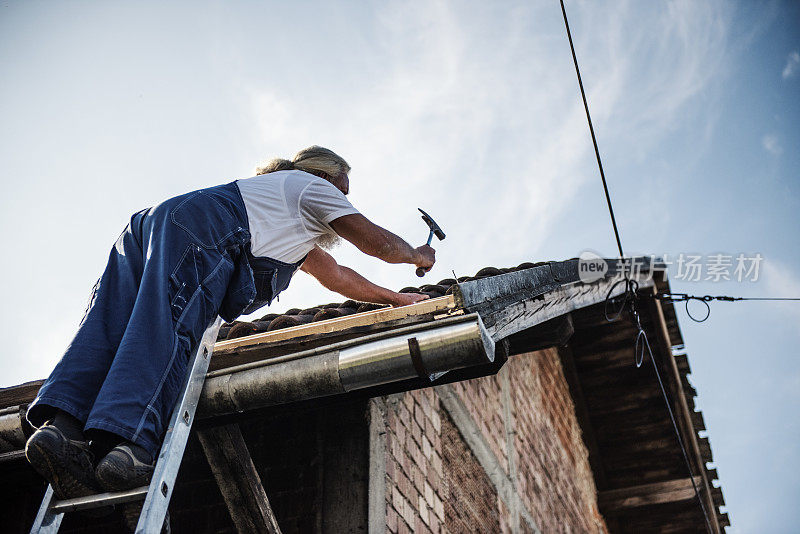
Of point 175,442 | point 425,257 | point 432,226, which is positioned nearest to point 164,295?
point 175,442

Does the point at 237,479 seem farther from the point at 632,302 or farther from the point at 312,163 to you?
the point at 632,302

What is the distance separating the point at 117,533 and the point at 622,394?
5.81 meters

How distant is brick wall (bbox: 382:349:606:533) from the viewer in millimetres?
3258

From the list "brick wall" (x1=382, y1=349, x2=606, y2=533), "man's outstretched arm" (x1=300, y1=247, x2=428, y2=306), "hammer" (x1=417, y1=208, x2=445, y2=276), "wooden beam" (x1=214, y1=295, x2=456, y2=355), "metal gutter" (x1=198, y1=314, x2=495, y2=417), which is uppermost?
"hammer" (x1=417, y1=208, x2=445, y2=276)

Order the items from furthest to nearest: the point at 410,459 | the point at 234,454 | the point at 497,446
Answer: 1. the point at 497,446
2. the point at 410,459
3. the point at 234,454

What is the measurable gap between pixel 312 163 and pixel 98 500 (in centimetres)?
154

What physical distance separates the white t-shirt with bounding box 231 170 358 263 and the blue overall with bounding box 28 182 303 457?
47 millimetres

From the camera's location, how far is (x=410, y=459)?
10.8 ft

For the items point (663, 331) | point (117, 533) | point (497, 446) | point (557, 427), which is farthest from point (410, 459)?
point (663, 331)

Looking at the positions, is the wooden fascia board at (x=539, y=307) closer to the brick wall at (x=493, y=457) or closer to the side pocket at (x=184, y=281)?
the brick wall at (x=493, y=457)

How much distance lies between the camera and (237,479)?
8.35 ft

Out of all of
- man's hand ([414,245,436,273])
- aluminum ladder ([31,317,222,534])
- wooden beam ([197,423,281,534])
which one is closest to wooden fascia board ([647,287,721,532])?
man's hand ([414,245,436,273])

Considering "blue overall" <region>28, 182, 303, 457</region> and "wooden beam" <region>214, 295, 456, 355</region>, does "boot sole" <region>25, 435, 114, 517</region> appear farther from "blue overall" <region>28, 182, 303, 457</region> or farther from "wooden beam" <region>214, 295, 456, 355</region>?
"wooden beam" <region>214, 295, 456, 355</region>

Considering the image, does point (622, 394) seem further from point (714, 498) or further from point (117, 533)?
point (117, 533)
